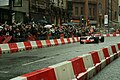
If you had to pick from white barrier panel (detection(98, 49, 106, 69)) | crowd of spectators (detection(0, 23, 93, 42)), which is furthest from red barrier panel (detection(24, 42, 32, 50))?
white barrier panel (detection(98, 49, 106, 69))

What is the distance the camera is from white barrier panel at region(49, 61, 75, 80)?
7070 mm

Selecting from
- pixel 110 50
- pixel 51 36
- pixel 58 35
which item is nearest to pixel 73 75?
pixel 110 50

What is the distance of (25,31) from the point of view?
83.5 ft

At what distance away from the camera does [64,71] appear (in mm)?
7527

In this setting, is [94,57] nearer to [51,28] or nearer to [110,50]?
[110,50]

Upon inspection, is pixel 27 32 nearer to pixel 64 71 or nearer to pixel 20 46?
pixel 20 46

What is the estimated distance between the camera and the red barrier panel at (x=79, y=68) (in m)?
8.47

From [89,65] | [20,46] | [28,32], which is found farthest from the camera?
[28,32]

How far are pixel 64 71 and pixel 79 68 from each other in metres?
1.46

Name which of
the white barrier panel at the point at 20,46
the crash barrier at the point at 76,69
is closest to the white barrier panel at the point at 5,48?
the white barrier panel at the point at 20,46

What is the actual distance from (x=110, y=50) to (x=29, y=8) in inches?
999

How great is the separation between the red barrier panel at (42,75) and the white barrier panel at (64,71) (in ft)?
0.87

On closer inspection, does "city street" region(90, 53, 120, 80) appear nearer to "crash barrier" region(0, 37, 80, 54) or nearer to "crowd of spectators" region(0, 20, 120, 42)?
"crash barrier" region(0, 37, 80, 54)

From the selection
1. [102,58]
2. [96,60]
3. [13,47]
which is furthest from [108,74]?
[13,47]
